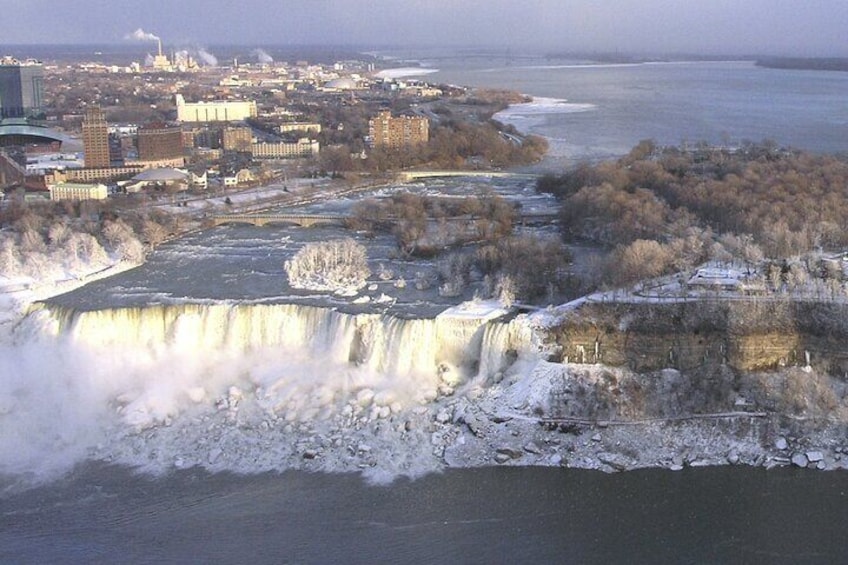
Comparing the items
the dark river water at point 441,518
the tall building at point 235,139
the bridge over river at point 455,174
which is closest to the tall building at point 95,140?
the tall building at point 235,139

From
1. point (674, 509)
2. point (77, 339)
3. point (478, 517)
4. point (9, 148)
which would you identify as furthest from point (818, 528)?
point (9, 148)

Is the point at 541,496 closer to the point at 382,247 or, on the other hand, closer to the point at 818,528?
the point at 818,528

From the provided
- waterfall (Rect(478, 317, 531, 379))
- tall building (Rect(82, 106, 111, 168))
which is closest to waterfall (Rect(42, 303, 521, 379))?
waterfall (Rect(478, 317, 531, 379))

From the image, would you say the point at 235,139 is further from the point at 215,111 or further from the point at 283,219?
the point at 283,219

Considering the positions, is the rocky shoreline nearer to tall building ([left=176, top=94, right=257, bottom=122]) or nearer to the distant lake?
the distant lake

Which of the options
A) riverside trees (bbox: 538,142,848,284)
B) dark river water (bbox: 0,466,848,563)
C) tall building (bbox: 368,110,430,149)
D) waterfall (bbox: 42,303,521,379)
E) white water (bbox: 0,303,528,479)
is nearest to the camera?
dark river water (bbox: 0,466,848,563)

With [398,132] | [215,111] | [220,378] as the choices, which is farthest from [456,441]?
[215,111]
